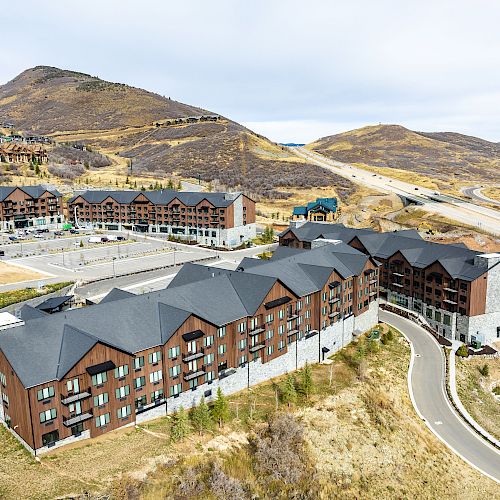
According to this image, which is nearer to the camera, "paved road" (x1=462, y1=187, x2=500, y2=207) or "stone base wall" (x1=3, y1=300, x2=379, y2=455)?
"stone base wall" (x1=3, y1=300, x2=379, y2=455)

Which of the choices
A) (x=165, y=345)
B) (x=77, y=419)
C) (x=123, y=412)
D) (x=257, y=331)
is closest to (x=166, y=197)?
(x=257, y=331)

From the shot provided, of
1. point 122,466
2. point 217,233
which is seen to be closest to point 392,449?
point 122,466

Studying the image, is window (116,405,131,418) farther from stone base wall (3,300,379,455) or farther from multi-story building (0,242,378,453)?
stone base wall (3,300,379,455)

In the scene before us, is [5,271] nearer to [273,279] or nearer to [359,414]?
[273,279]

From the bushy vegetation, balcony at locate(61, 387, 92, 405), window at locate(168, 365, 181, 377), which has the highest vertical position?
the bushy vegetation

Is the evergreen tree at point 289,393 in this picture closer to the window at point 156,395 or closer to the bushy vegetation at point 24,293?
the window at point 156,395

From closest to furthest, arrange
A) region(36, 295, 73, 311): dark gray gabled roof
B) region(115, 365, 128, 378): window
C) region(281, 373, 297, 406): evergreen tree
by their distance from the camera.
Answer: region(115, 365, 128, 378): window → region(281, 373, 297, 406): evergreen tree → region(36, 295, 73, 311): dark gray gabled roof

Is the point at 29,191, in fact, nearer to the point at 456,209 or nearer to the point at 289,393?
the point at 289,393

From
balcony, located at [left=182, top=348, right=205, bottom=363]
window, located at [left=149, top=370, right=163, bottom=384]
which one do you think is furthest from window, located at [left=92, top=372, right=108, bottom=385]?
balcony, located at [left=182, top=348, right=205, bottom=363]
